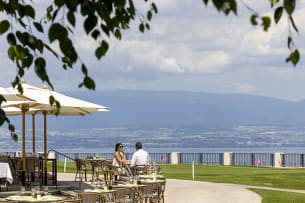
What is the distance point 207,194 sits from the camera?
21625mm

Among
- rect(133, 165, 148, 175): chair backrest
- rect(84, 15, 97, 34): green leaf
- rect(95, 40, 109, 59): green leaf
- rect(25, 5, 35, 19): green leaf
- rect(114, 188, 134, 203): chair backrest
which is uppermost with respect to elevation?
rect(25, 5, 35, 19): green leaf

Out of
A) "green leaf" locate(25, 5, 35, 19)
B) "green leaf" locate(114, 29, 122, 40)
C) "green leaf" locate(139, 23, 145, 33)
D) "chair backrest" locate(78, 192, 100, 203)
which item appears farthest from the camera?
"chair backrest" locate(78, 192, 100, 203)

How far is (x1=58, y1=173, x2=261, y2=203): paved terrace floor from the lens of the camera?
65.5 ft

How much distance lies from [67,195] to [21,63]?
26.4 ft

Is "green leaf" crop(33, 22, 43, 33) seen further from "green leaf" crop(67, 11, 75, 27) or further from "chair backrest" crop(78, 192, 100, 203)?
"chair backrest" crop(78, 192, 100, 203)

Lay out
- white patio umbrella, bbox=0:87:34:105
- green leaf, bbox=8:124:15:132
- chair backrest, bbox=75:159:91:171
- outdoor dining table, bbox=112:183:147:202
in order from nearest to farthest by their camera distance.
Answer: green leaf, bbox=8:124:15:132 → outdoor dining table, bbox=112:183:147:202 → white patio umbrella, bbox=0:87:34:105 → chair backrest, bbox=75:159:91:171

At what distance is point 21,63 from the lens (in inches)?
191

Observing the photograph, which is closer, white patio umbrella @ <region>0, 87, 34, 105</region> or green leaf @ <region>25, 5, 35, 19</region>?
green leaf @ <region>25, 5, 35, 19</region>

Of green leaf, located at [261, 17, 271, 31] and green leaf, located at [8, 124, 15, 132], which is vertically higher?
green leaf, located at [261, 17, 271, 31]

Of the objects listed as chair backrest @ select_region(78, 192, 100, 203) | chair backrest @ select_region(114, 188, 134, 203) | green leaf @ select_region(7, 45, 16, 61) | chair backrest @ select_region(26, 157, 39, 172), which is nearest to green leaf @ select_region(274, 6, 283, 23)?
green leaf @ select_region(7, 45, 16, 61)

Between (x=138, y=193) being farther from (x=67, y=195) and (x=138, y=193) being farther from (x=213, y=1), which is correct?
(x=213, y=1)

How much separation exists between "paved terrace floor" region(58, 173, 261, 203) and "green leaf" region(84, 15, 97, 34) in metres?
15.0

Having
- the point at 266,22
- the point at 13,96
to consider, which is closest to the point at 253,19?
the point at 266,22

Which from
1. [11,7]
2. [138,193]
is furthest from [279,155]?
[11,7]
